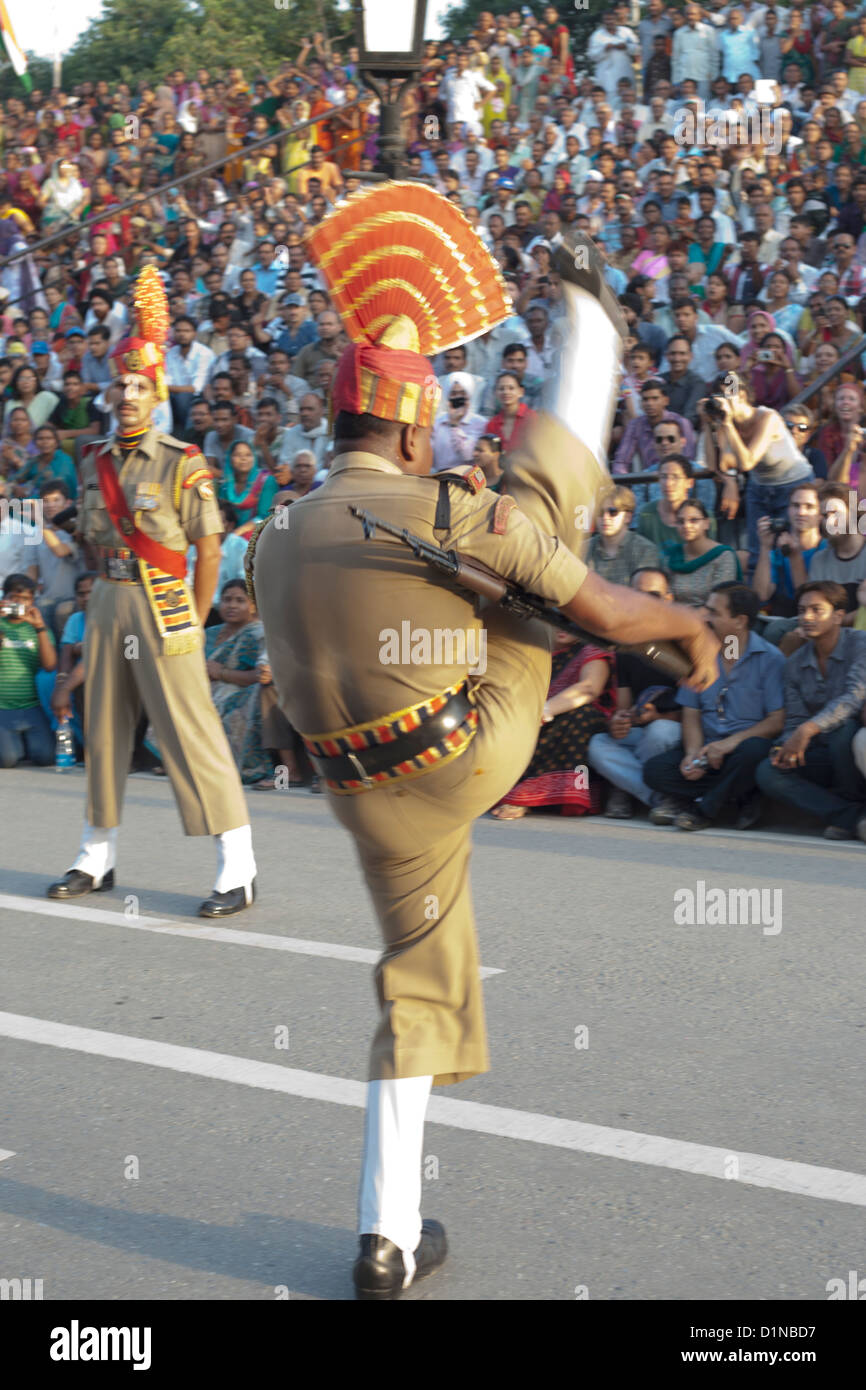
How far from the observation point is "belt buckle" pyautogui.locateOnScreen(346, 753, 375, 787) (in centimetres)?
321

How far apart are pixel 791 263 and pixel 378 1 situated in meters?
5.70

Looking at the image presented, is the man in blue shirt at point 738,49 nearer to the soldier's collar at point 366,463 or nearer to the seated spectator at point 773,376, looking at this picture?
the seated spectator at point 773,376

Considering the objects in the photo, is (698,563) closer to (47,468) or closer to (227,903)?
(227,903)

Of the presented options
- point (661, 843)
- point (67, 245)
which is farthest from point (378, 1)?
point (67, 245)

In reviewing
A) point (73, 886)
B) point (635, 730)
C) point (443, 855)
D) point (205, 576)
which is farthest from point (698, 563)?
point (443, 855)

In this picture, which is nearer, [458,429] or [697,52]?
[458,429]

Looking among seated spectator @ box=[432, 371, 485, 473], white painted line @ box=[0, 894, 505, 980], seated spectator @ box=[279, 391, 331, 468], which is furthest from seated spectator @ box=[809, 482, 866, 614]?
seated spectator @ box=[279, 391, 331, 468]

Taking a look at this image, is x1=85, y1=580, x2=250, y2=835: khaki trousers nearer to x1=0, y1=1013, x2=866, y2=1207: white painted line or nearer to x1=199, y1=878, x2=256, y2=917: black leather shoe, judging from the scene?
x1=199, y1=878, x2=256, y2=917: black leather shoe

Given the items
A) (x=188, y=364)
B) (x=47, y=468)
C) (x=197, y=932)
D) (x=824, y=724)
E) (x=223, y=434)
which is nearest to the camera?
(x=197, y=932)

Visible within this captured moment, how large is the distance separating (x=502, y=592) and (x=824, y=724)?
5558 millimetres

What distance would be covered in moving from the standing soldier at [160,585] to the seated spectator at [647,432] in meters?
5.19

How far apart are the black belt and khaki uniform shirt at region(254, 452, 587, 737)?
5 centimetres

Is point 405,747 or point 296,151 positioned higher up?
point 405,747

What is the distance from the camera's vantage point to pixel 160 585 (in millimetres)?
6629
